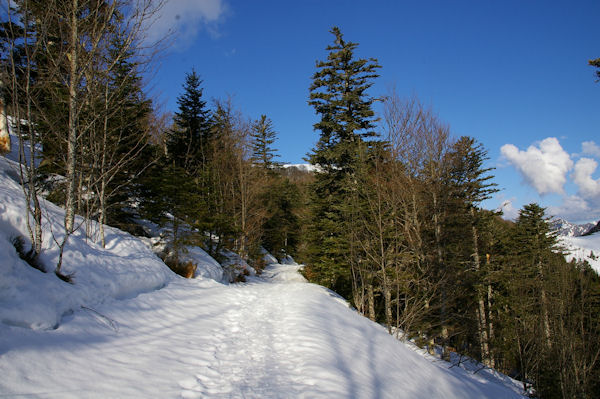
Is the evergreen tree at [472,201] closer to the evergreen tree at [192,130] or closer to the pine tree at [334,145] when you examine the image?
the pine tree at [334,145]

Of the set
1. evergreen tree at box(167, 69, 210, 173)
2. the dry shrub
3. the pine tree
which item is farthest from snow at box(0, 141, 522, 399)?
evergreen tree at box(167, 69, 210, 173)

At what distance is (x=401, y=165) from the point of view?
1062 centimetres

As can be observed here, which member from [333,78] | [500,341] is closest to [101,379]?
[333,78]

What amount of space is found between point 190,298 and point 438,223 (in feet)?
37.6

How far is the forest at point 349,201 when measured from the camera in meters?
6.34

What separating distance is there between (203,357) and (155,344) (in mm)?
787

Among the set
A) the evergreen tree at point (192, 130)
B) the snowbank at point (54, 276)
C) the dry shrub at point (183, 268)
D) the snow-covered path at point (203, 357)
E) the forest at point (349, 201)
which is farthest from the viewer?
the evergreen tree at point (192, 130)

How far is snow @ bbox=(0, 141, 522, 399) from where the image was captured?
2.65 meters

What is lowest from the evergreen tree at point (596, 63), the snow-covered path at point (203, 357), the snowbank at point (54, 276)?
the snow-covered path at point (203, 357)

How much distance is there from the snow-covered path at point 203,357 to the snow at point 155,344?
0.02 m

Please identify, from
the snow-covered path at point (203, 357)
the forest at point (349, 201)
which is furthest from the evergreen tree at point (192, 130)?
the snow-covered path at point (203, 357)

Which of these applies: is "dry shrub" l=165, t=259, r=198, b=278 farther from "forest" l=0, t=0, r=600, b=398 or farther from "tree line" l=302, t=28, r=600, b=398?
"tree line" l=302, t=28, r=600, b=398

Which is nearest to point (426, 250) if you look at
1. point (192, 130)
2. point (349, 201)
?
point (349, 201)

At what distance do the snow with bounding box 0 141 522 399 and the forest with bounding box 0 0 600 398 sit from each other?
86cm
